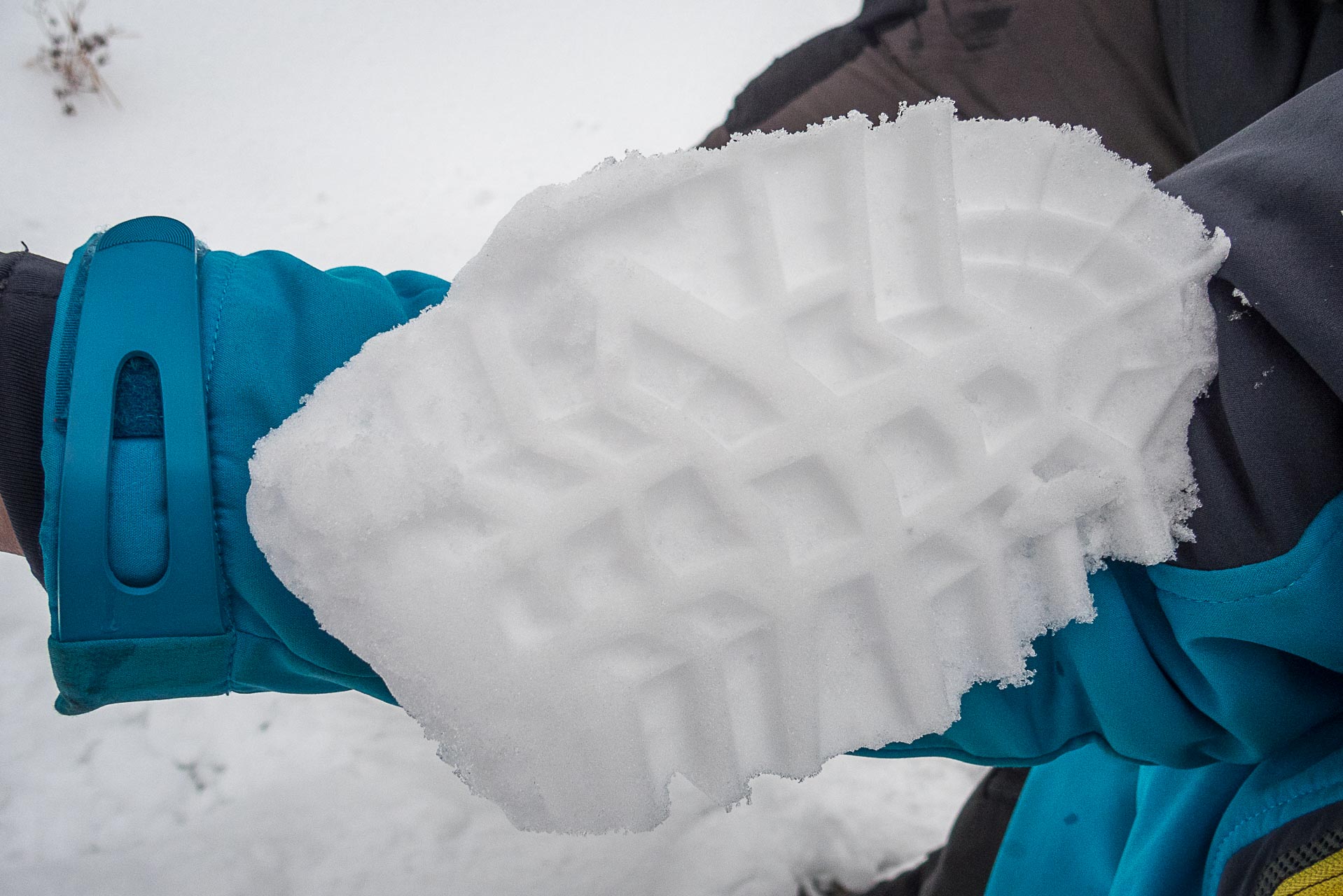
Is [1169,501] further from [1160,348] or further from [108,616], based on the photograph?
[108,616]

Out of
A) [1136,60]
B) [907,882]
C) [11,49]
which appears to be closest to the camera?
A: [1136,60]

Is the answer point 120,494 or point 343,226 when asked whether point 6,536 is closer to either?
point 120,494

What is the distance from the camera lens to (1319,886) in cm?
40

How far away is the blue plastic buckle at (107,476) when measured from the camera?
39cm

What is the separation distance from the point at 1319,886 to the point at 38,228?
1.67 meters

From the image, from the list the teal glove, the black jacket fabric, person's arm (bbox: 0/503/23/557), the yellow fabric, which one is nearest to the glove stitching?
the yellow fabric

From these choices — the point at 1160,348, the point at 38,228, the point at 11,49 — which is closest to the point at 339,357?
the point at 1160,348

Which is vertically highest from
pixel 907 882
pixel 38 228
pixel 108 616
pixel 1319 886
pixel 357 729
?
pixel 38 228

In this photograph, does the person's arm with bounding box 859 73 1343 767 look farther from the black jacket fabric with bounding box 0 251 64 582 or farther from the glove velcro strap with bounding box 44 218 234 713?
the black jacket fabric with bounding box 0 251 64 582

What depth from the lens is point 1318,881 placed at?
0.40 metres

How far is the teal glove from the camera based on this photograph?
400 millimetres

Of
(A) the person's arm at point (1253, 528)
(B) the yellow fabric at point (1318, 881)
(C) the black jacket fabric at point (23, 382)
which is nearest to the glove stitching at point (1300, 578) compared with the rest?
(A) the person's arm at point (1253, 528)

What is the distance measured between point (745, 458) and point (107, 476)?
0.31 metres

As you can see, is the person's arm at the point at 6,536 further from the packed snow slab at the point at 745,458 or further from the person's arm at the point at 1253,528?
the person's arm at the point at 1253,528
